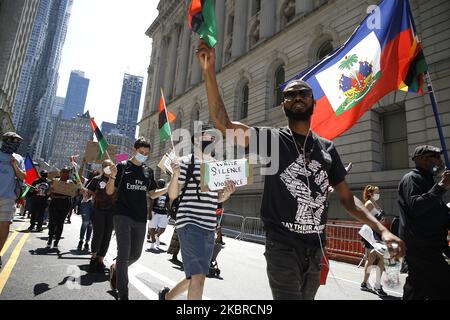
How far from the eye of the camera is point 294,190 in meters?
2.34

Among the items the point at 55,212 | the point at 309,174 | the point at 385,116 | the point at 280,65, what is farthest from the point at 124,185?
the point at 280,65

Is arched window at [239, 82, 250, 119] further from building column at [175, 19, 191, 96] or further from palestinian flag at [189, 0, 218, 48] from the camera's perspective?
palestinian flag at [189, 0, 218, 48]

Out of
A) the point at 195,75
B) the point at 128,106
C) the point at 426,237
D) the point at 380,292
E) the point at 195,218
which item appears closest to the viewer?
the point at 426,237

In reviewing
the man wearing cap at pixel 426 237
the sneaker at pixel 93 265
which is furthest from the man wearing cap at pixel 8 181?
the man wearing cap at pixel 426 237

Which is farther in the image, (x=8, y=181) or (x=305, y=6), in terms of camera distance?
(x=305, y=6)

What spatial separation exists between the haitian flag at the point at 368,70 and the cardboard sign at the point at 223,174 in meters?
1.92

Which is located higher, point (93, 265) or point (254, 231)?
point (254, 231)

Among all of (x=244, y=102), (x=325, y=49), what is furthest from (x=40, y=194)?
(x=244, y=102)

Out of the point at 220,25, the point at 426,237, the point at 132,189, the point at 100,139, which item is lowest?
the point at 426,237

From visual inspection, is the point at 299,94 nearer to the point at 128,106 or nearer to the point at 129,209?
the point at 129,209

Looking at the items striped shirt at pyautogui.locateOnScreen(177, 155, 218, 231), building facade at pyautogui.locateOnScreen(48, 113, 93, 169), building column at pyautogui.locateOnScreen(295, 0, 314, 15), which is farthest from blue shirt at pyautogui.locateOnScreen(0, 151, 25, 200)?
building facade at pyautogui.locateOnScreen(48, 113, 93, 169)

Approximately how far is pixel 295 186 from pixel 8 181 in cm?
534

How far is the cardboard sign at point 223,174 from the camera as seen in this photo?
301 centimetres

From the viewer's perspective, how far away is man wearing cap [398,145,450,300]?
3027mm
